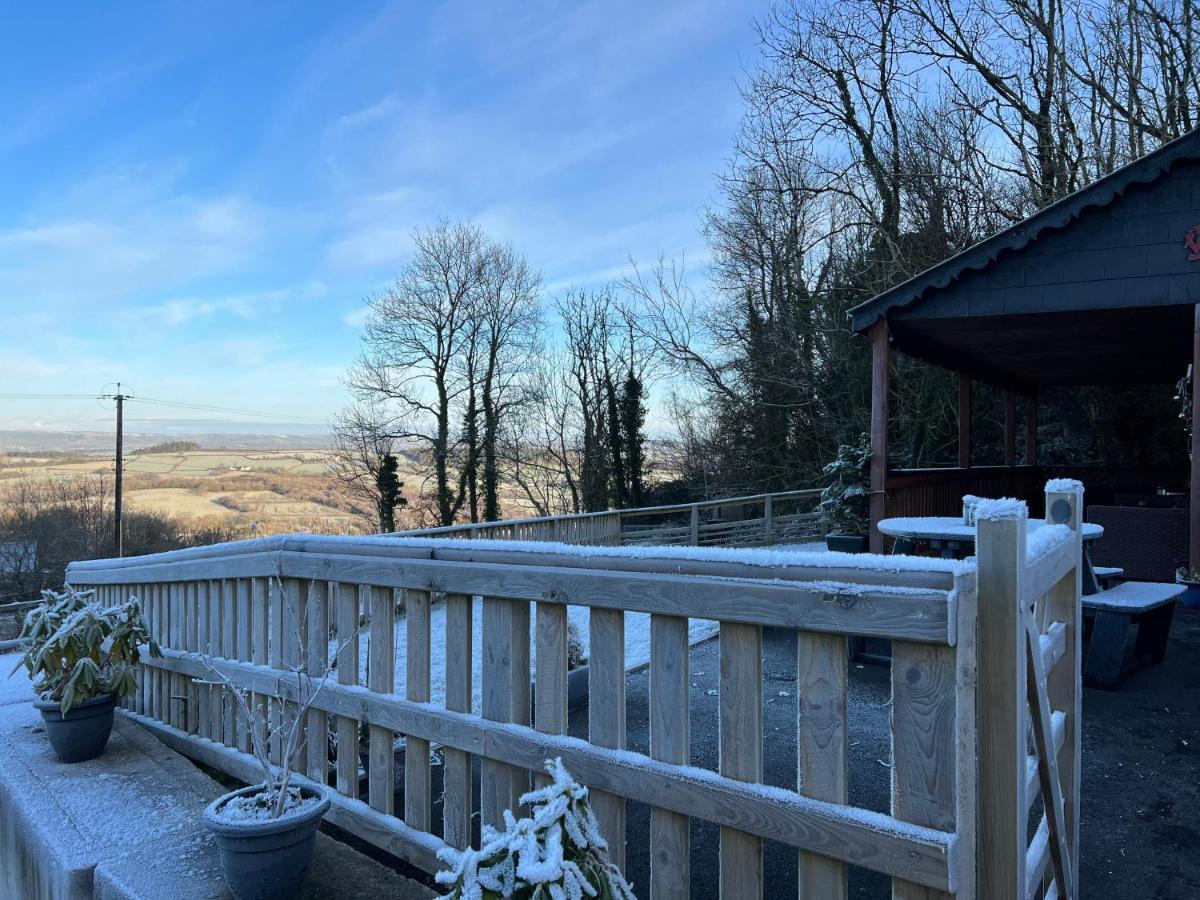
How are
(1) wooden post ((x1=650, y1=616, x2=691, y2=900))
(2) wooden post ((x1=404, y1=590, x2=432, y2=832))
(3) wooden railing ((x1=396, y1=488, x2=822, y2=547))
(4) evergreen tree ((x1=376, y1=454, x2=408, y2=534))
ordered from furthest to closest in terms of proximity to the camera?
1. (4) evergreen tree ((x1=376, y1=454, x2=408, y2=534))
2. (3) wooden railing ((x1=396, y1=488, x2=822, y2=547))
3. (2) wooden post ((x1=404, y1=590, x2=432, y2=832))
4. (1) wooden post ((x1=650, y1=616, x2=691, y2=900))

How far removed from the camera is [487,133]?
16.7 metres

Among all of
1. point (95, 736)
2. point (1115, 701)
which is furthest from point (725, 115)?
point (95, 736)

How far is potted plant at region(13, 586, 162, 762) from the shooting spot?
3.13 meters

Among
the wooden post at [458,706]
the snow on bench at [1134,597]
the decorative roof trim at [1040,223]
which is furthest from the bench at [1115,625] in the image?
the wooden post at [458,706]

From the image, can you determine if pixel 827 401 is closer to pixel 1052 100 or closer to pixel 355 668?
pixel 1052 100

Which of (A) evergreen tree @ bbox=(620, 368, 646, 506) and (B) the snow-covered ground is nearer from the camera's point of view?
(B) the snow-covered ground

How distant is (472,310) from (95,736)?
2373cm

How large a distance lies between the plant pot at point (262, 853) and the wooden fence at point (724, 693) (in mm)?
303

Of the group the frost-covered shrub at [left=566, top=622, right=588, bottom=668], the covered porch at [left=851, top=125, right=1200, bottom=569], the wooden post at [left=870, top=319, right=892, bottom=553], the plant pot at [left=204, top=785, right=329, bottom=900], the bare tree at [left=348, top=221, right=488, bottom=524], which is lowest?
the frost-covered shrub at [left=566, top=622, right=588, bottom=668]

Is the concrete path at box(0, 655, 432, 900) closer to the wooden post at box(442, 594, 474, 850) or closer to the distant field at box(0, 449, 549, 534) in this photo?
the wooden post at box(442, 594, 474, 850)

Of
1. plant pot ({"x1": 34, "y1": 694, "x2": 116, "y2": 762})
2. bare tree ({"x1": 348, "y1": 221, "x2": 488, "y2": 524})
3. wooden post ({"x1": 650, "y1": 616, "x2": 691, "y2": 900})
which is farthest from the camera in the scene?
bare tree ({"x1": 348, "y1": 221, "x2": 488, "y2": 524})

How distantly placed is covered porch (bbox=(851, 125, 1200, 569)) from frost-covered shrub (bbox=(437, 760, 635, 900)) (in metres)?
6.66

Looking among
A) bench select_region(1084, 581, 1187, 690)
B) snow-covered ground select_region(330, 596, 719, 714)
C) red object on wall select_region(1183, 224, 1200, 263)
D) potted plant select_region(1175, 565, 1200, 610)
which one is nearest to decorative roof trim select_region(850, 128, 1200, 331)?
red object on wall select_region(1183, 224, 1200, 263)

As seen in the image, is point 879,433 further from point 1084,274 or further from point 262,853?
point 262,853
